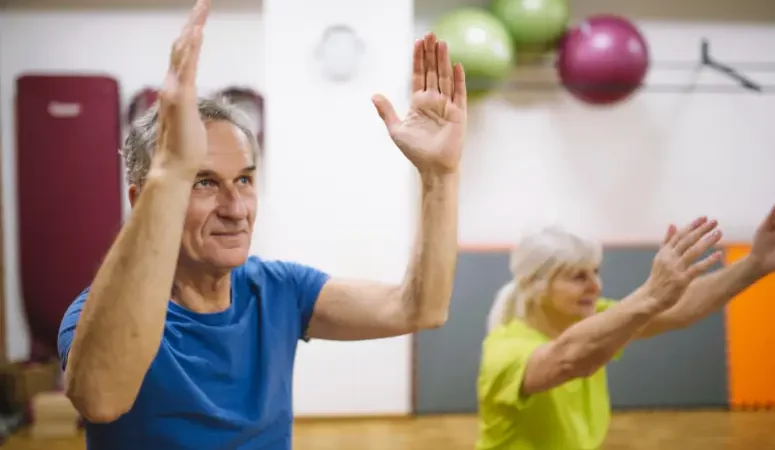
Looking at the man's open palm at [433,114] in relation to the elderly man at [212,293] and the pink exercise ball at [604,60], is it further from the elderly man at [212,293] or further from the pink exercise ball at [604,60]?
the pink exercise ball at [604,60]

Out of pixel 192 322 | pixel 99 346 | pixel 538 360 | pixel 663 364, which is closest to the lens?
pixel 99 346

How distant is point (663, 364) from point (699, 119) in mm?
1548

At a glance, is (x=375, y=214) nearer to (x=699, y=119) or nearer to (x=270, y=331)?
(x=699, y=119)

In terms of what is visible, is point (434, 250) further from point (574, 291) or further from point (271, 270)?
point (574, 291)

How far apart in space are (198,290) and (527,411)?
877 millimetres

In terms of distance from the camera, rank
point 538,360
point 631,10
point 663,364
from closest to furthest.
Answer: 1. point 538,360
2. point 663,364
3. point 631,10

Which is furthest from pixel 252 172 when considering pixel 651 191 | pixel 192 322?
pixel 651 191

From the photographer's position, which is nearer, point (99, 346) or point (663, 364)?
point (99, 346)

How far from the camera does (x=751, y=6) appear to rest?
14.8ft

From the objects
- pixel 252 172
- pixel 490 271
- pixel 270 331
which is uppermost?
pixel 252 172

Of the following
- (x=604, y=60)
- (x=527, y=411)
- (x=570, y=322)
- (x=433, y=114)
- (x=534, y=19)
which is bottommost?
(x=527, y=411)

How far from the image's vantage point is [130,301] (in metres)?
0.79

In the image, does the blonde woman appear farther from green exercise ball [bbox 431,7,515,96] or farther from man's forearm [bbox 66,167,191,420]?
green exercise ball [bbox 431,7,515,96]

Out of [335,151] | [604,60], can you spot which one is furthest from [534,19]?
[335,151]
